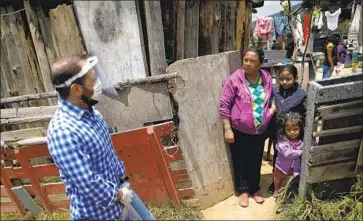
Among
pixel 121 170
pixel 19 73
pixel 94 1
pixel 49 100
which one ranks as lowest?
pixel 121 170

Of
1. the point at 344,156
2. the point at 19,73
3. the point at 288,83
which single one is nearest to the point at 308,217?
the point at 344,156

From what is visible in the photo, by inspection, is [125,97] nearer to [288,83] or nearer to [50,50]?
[50,50]

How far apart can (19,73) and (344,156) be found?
4.03 metres

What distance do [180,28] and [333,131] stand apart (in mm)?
2127

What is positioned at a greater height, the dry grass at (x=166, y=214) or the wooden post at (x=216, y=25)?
the wooden post at (x=216, y=25)

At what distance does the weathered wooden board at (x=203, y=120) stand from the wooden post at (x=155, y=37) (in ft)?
0.89

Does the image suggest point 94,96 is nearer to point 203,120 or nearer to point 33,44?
Answer: point 203,120

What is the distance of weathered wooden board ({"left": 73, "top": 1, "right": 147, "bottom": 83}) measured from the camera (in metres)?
3.29

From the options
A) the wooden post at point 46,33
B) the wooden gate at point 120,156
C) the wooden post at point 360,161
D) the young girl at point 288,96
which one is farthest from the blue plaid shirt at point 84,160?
the wooden post at point 360,161

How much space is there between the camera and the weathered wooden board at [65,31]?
11.2 ft

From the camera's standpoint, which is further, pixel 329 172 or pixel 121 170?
pixel 329 172

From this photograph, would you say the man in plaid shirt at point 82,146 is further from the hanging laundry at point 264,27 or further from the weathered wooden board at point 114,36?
the hanging laundry at point 264,27

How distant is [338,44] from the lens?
32.5ft

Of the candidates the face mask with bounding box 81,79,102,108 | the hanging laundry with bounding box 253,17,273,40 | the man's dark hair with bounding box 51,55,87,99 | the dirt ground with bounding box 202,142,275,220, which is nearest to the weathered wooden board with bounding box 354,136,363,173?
the dirt ground with bounding box 202,142,275,220
